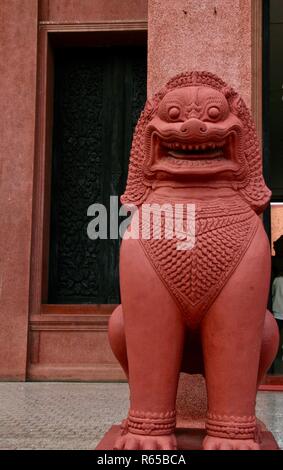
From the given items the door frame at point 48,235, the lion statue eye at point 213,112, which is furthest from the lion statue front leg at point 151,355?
the door frame at point 48,235

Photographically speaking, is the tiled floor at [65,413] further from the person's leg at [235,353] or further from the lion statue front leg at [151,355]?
the person's leg at [235,353]

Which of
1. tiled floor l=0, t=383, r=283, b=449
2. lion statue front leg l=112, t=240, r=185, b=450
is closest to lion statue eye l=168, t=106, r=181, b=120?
lion statue front leg l=112, t=240, r=185, b=450

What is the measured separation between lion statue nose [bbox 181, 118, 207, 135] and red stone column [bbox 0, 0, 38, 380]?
3.77m

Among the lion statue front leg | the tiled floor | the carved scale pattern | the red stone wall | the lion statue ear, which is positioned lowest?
the tiled floor

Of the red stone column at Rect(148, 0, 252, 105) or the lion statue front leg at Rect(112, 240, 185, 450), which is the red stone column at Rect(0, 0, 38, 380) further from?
the lion statue front leg at Rect(112, 240, 185, 450)

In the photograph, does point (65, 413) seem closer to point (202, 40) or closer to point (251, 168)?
Result: point (251, 168)

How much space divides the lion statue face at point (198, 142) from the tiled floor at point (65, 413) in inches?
56.2

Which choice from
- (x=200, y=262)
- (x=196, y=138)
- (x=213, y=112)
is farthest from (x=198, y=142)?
(x=200, y=262)

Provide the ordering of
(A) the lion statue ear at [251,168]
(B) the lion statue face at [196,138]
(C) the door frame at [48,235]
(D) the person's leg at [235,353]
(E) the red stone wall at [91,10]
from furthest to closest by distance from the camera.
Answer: (E) the red stone wall at [91,10] < (C) the door frame at [48,235] < (A) the lion statue ear at [251,168] < (B) the lion statue face at [196,138] < (D) the person's leg at [235,353]

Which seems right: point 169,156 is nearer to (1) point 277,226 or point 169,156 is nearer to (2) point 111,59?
(2) point 111,59

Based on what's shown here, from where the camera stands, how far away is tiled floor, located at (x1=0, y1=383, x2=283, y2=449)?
3.04 metres

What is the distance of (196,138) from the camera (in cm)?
222

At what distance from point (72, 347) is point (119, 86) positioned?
2826 millimetres

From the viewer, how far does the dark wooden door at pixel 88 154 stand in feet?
19.7
